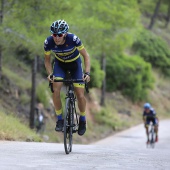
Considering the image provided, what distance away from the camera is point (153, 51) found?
191 ft

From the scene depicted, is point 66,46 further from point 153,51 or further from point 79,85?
point 153,51

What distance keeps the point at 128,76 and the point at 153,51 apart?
13.3 metres

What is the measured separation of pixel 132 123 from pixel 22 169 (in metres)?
32.3

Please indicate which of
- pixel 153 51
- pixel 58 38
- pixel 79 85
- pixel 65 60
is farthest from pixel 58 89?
pixel 153 51

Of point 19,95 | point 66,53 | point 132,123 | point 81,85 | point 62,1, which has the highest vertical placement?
point 62,1

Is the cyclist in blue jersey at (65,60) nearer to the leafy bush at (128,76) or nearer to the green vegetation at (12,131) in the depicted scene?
the green vegetation at (12,131)

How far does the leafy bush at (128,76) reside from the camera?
4512 centimetres

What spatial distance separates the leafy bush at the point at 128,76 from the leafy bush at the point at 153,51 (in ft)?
30.7

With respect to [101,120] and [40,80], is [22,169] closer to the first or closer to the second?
[40,80]

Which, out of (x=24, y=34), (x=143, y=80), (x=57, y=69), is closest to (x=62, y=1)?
(x=24, y=34)

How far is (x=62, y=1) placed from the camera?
69.6 feet

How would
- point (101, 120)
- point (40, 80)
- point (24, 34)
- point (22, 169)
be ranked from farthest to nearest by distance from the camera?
point (101, 120), point (40, 80), point (24, 34), point (22, 169)

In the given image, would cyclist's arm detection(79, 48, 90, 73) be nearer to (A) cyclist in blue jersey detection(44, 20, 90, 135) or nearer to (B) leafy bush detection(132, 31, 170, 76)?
(A) cyclist in blue jersey detection(44, 20, 90, 135)

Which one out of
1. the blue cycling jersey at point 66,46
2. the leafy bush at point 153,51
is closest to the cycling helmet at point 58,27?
the blue cycling jersey at point 66,46
